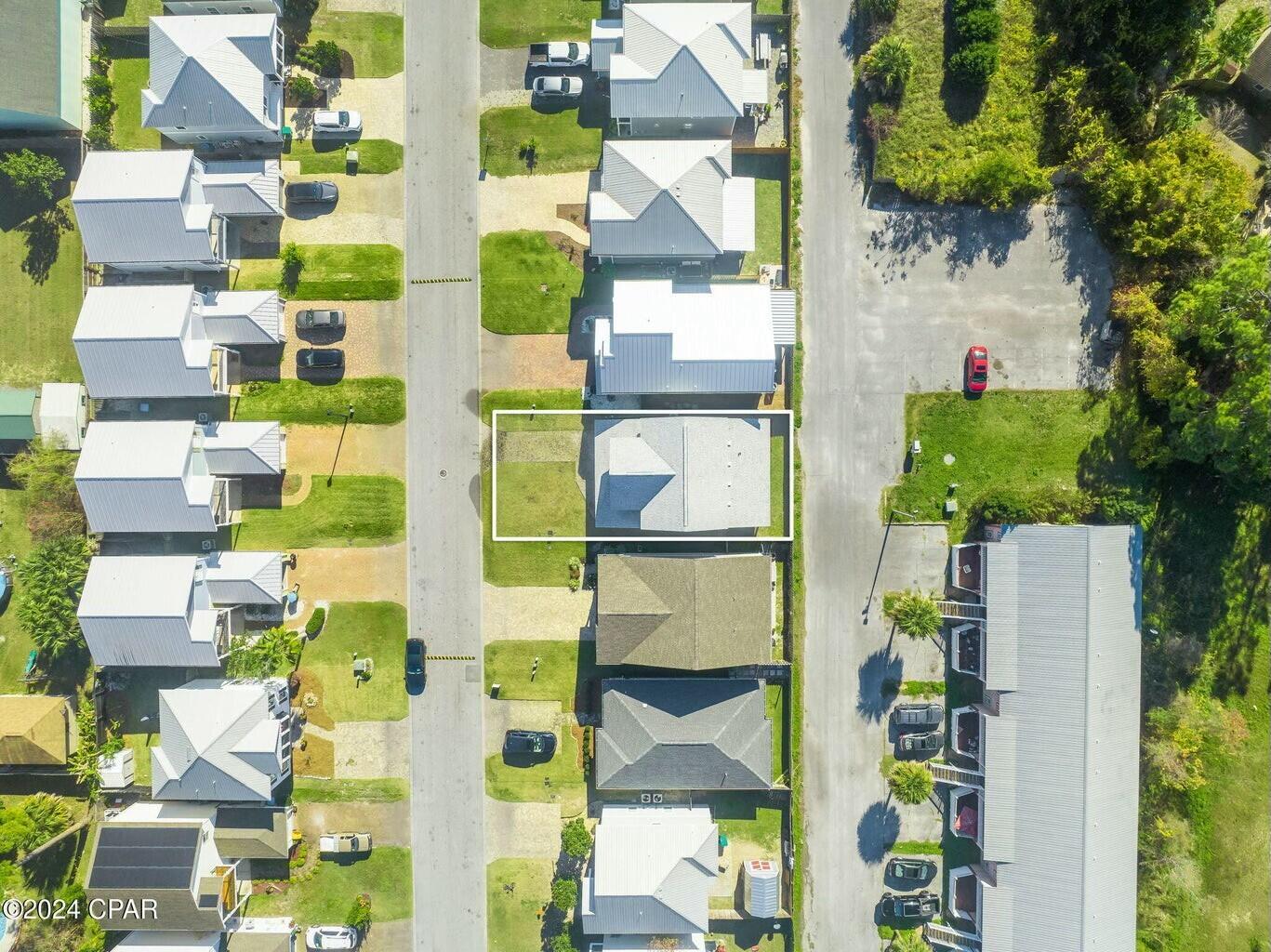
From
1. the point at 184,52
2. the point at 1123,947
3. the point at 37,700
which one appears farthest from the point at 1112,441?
the point at 37,700

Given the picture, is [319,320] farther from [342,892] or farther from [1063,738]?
[1063,738]

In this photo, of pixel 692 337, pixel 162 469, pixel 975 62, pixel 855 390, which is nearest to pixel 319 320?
pixel 162 469

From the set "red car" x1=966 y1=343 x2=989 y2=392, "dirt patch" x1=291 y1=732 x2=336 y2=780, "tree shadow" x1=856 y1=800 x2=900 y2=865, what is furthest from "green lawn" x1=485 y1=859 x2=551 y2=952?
"red car" x1=966 y1=343 x2=989 y2=392

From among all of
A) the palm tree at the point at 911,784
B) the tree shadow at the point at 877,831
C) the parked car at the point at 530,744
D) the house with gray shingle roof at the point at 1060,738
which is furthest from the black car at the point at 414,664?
the house with gray shingle roof at the point at 1060,738

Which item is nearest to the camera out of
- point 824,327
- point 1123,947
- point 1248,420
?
point 1248,420

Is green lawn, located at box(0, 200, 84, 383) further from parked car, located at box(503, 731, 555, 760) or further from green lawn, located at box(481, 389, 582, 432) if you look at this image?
parked car, located at box(503, 731, 555, 760)

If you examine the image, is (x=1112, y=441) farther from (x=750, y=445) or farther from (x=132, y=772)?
(x=132, y=772)

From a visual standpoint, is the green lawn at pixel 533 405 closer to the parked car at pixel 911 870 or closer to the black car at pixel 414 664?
the black car at pixel 414 664
